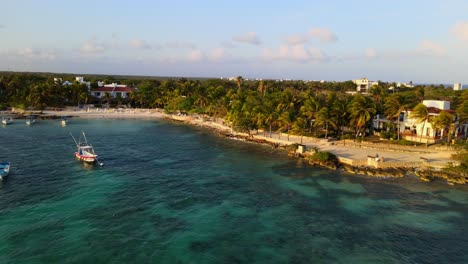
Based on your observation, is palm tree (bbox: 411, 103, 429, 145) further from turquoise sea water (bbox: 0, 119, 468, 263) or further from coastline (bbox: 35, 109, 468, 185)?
turquoise sea water (bbox: 0, 119, 468, 263)

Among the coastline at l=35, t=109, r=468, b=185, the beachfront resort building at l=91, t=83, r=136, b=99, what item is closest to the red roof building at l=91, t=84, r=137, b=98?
the beachfront resort building at l=91, t=83, r=136, b=99

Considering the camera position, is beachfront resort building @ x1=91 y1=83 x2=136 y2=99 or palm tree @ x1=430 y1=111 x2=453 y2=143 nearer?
palm tree @ x1=430 y1=111 x2=453 y2=143

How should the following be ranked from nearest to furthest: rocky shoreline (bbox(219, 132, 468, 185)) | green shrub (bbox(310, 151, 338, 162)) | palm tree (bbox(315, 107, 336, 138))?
rocky shoreline (bbox(219, 132, 468, 185)) < green shrub (bbox(310, 151, 338, 162)) < palm tree (bbox(315, 107, 336, 138))

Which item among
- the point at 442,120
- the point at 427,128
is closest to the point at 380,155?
the point at 442,120

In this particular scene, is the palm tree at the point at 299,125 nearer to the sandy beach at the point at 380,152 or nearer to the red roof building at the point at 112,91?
the sandy beach at the point at 380,152

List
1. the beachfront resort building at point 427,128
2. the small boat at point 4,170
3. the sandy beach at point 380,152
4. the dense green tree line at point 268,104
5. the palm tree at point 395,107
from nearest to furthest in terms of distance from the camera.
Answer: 1. the small boat at point 4,170
2. the sandy beach at point 380,152
3. the beachfront resort building at point 427,128
4. the palm tree at point 395,107
5. the dense green tree line at point 268,104

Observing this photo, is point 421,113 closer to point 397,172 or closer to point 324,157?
point 397,172

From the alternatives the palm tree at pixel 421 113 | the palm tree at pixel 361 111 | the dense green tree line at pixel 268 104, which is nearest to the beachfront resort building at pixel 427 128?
the palm tree at pixel 421 113
